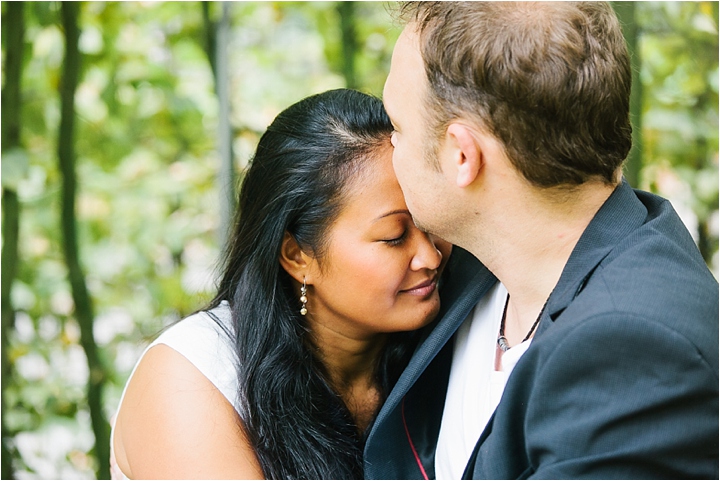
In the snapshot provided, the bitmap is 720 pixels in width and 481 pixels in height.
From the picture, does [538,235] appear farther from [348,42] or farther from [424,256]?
[348,42]

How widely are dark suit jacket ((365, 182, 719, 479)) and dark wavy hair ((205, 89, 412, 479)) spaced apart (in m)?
0.46

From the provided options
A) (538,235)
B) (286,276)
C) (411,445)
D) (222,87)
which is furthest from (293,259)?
(222,87)

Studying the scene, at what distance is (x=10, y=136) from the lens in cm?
230

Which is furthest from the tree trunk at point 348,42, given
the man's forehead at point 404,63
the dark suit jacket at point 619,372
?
the dark suit jacket at point 619,372

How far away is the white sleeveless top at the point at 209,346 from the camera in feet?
5.13

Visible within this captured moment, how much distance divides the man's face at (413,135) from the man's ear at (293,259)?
0.34m

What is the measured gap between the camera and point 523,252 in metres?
1.36

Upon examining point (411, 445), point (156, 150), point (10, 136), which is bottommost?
point (411, 445)

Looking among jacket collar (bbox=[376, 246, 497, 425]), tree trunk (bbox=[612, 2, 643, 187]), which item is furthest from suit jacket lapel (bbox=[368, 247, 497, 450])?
tree trunk (bbox=[612, 2, 643, 187])

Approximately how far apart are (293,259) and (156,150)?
5.36ft

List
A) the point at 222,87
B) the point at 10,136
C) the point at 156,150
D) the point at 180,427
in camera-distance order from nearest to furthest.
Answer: the point at 180,427, the point at 10,136, the point at 222,87, the point at 156,150

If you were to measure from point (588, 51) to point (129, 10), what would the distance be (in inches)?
83.6

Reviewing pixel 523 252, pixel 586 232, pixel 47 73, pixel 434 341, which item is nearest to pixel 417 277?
pixel 434 341

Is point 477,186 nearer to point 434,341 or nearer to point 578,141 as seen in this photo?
point 578,141
